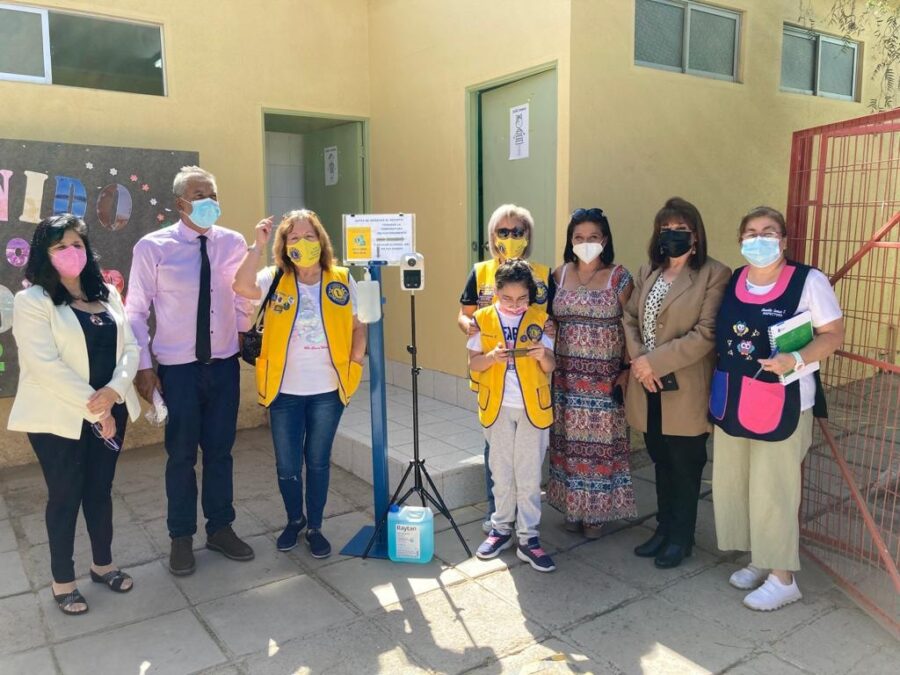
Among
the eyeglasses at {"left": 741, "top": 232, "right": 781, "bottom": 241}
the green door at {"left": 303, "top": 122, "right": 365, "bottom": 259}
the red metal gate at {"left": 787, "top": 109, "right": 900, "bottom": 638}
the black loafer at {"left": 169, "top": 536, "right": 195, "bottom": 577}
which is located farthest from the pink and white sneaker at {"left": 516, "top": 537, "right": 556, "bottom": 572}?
the green door at {"left": 303, "top": 122, "right": 365, "bottom": 259}

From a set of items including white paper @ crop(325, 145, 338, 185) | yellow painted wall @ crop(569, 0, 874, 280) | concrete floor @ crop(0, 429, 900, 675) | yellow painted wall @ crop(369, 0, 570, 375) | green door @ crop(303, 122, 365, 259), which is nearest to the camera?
concrete floor @ crop(0, 429, 900, 675)

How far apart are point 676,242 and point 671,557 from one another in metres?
1.51

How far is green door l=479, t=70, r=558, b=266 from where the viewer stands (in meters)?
4.73

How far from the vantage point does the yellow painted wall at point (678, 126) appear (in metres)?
4.51

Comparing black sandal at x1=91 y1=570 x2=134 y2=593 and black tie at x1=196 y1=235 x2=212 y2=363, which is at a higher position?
black tie at x1=196 y1=235 x2=212 y2=363

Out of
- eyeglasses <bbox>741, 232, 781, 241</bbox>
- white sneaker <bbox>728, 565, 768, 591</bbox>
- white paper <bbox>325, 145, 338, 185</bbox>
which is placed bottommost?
white sneaker <bbox>728, 565, 768, 591</bbox>

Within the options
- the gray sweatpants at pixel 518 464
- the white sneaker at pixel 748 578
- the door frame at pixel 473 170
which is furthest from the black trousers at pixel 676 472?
the door frame at pixel 473 170

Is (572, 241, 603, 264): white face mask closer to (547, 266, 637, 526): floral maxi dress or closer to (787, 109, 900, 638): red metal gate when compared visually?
(547, 266, 637, 526): floral maxi dress

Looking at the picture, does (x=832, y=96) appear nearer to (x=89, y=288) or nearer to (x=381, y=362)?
(x=381, y=362)

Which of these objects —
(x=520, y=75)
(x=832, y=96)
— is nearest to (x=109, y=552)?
(x=520, y=75)

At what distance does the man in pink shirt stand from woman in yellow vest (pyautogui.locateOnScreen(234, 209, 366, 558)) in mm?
169

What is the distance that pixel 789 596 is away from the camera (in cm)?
308

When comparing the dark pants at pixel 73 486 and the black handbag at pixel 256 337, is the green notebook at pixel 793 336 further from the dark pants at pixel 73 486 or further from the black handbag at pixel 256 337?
the dark pants at pixel 73 486

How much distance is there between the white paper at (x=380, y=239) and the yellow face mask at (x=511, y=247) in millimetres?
427
